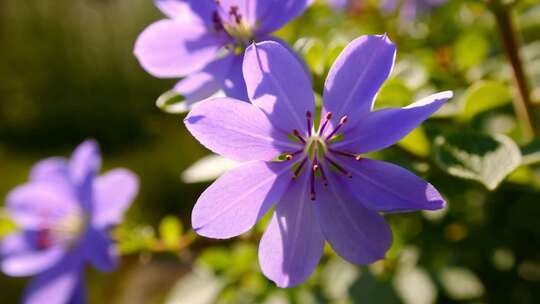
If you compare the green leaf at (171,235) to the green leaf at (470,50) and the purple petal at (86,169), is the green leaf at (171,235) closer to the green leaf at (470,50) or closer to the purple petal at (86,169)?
the purple petal at (86,169)

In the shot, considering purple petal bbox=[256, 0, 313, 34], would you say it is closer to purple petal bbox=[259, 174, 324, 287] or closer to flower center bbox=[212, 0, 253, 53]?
flower center bbox=[212, 0, 253, 53]

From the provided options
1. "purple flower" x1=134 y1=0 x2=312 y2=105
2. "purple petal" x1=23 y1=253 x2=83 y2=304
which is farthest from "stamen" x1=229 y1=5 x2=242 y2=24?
"purple petal" x1=23 y1=253 x2=83 y2=304

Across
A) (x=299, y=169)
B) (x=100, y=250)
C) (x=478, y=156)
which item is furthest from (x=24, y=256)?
(x=478, y=156)

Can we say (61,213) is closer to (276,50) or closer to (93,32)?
(276,50)

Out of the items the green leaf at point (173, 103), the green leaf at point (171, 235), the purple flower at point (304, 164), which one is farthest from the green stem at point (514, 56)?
the green leaf at point (171, 235)

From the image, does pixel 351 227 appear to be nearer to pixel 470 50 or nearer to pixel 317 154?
pixel 317 154

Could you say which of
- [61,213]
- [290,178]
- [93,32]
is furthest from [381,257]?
[93,32]
